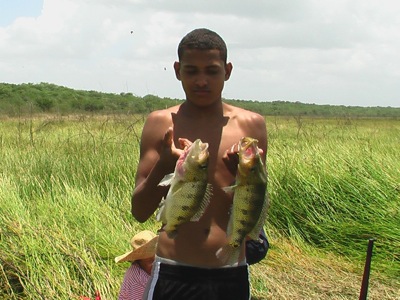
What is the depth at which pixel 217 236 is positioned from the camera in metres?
1.91

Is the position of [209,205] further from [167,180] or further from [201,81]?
[201,81]

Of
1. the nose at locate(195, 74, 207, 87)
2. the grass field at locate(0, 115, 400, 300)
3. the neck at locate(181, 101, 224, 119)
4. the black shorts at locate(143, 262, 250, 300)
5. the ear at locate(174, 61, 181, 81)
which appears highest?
the ear at locate(174, 61, 181, 81)

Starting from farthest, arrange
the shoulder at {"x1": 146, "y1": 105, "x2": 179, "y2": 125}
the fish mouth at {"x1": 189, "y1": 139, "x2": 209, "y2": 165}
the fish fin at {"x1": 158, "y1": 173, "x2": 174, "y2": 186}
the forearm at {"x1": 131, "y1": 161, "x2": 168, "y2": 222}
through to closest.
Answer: the shoulder at {"x1": 146, "y1": 105, "x2": 179, "y2": 125}, the forearm at {"x1": 131, "y1": 161, "x2": 168, "y2": 222}, the fish fin at {"x1": 158, "y1": 173, "x2": 174, "y2": 186}, the fish mouth at {"x1": 189, "y1": 139, "x2": 209, "y2": 165}

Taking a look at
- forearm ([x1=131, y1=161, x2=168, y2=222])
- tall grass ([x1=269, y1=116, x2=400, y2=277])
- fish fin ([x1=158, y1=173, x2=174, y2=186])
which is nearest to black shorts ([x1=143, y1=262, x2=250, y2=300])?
forearm ([x1=131, y1=161, x2=168, y2=222])

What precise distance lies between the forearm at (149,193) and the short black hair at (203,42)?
1.45 feet

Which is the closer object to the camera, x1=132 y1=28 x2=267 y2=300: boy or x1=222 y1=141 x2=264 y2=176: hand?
x1=222 y1=141 x2=264 y2=176: hand

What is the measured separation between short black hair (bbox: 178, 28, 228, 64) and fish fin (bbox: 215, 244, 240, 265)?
67 cm

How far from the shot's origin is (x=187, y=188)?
162cm

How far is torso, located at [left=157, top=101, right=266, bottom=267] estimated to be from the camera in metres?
1.90

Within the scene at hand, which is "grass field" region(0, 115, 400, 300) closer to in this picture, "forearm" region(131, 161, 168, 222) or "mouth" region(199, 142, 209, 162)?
"forearm" region(131, 161, 168, 222)

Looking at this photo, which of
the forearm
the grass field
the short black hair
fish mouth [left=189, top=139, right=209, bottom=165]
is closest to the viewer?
fish mouth [left=189, top=139, right=209, bottom=165]

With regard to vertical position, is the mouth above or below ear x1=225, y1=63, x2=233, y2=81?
below

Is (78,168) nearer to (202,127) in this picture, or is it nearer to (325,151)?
(325,151)

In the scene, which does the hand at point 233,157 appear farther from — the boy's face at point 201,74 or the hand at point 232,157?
the boy's face at point 201,74
